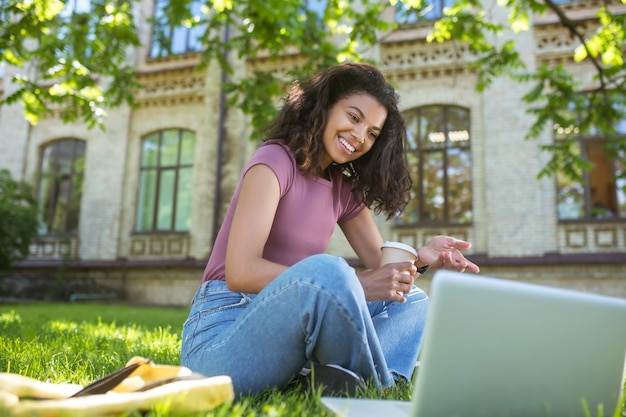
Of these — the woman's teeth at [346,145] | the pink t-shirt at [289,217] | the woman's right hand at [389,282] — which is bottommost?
the woman's right hand at [389,282]

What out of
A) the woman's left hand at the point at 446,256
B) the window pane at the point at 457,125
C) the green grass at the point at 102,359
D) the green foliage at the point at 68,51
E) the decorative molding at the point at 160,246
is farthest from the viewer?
the decorative molding at the point at 160,246

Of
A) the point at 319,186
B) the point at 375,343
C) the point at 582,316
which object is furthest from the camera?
the point at 319,186

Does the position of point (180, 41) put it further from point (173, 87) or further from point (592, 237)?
point (592, 237)

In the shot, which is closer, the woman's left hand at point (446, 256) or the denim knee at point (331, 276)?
the denim knee at point (331, 276)

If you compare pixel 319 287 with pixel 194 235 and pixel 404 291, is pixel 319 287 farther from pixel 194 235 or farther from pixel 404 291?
pixel 194 235

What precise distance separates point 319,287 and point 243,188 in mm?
608

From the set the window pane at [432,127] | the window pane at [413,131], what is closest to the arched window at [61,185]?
the window pane at [413,131]

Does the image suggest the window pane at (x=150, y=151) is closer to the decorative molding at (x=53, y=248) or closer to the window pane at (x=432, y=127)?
the decorative molding at (x=53, y=248)

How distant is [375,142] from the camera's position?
114 inches

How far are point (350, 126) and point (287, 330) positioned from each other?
108 centimetres

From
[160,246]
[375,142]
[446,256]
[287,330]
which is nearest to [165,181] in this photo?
Answer: [160,246]

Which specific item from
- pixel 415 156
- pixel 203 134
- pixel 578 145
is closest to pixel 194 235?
pixel 203 134

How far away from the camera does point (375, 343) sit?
6.66 ft

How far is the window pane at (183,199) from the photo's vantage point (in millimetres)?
12203
